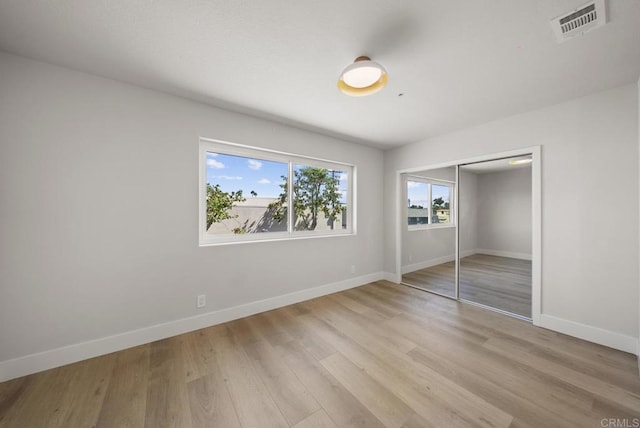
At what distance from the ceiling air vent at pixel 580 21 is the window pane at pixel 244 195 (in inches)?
111

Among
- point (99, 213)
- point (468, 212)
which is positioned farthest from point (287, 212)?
point (468, 212)

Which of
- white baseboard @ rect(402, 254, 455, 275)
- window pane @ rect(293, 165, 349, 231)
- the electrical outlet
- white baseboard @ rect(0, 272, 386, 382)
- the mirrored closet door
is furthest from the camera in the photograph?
white baseboard @ rect(402, 254, 455, 275)

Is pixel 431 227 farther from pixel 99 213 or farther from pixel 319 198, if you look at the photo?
pixel 99 213

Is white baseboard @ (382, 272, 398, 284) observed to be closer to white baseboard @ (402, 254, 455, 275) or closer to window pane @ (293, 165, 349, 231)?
white baseboard @ (402, 254, 455, 275)

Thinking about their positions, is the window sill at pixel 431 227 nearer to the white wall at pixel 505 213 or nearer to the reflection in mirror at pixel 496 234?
the reflection in mirror at pixel 496 234

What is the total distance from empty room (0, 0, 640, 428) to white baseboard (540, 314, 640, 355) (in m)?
0.02

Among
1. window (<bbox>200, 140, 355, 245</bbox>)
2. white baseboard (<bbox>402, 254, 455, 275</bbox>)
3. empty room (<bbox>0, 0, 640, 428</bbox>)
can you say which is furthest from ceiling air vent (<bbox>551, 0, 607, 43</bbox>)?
white baseboard (<bbox>402, 254, 455, 275</bbox>)

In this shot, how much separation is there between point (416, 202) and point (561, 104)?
2120mm

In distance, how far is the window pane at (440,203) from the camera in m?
3.70

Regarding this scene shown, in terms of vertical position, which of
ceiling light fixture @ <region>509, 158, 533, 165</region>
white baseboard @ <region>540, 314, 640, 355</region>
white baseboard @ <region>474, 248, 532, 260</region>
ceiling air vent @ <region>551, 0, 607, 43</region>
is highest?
ceiling air vent @ <region>551, 0, 607, 43</region>

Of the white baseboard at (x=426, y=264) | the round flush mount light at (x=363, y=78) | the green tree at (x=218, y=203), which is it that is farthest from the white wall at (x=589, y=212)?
the green tree at (x=218, y=203)

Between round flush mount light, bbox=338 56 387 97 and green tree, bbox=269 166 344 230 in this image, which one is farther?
green tree, bbox=269 166 344 230

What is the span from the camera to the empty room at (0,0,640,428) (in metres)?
1.51

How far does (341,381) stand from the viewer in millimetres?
1780
